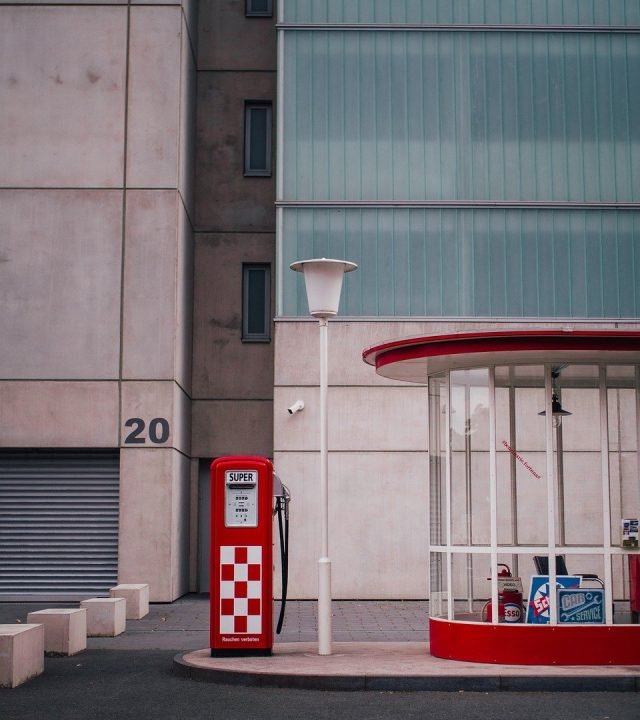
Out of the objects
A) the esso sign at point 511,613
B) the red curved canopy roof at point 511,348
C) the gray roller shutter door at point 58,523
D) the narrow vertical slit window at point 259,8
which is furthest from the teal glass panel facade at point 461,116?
the esso sign at point 511,613

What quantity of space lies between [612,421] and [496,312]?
9951 millimetres

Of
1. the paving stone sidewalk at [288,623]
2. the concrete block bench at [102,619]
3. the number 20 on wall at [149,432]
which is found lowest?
the paving stone sidewalk at [288,623]

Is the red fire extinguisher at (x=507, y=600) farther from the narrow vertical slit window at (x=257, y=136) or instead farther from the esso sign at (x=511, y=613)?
the narrow vertical slit window at (x=257, y=136)

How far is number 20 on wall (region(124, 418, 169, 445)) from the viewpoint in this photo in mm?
20781

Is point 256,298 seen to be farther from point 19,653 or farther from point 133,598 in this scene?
point 19,653

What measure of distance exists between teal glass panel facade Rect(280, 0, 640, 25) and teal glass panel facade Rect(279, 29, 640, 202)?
0.29 m

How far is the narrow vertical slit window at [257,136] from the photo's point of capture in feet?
78.7

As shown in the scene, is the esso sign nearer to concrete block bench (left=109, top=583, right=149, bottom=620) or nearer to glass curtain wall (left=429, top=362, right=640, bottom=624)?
glass curtain wall (left=429, top=362, right=640, bottom=624)

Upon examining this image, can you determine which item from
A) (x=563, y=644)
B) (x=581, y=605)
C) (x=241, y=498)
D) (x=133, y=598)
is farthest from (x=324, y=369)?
(x=133, y=598)

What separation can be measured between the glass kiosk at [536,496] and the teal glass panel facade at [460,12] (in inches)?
474

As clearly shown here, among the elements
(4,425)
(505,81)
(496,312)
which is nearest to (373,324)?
(496,312)

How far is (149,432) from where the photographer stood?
20797mm

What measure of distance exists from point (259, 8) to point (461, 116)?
203 inches

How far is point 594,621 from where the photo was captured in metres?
11.9
